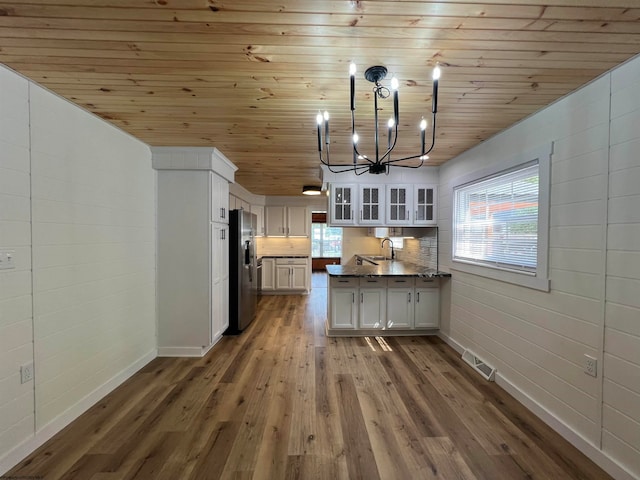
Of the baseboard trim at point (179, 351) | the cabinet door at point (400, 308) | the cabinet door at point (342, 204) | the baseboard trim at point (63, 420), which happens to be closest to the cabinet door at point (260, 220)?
the cabinet door at point (342, 204)

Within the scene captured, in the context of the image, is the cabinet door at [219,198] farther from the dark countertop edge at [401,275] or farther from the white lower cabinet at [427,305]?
the white lower cabinet at [427,305]

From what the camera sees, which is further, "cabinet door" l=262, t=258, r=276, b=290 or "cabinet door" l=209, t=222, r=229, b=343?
"cabinet door" l=262, t=258, r=276, b=290

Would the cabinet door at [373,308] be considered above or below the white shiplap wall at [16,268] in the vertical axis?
below

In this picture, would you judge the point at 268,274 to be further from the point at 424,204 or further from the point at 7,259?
the point at 7,259

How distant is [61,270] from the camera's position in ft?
6.51

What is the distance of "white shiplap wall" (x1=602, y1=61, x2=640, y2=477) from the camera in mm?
1524

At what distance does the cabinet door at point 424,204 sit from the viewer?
3.92m

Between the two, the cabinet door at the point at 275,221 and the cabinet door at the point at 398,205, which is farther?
the cabinet door at the point at 275,221

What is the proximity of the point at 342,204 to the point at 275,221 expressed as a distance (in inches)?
118

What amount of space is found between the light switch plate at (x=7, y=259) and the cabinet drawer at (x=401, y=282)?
3535mm

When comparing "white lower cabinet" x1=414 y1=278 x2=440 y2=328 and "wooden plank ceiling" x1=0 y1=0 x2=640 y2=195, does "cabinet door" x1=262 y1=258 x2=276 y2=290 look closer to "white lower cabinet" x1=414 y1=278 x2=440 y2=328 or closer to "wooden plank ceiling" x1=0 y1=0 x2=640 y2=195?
"white lower cabinet" x1=414 y1=278 x2=440 y2=328

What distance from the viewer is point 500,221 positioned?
2.70 metres

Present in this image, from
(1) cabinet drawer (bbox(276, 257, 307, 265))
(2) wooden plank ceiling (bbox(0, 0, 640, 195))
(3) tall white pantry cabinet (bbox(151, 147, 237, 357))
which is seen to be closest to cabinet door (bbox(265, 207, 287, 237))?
(1) cabinet drawer (bbox(276, 257, 307, 265))

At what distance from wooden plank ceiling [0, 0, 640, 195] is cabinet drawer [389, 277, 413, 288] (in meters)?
2.10
